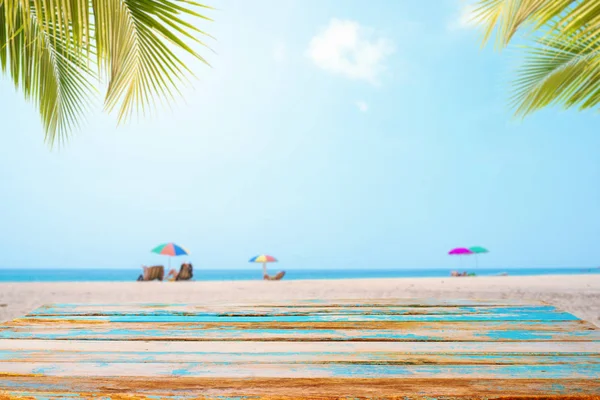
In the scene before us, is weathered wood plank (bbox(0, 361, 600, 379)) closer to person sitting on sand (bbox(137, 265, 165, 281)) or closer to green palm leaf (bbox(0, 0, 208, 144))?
green palm leaf (bbox(0, 0, 208, 144))

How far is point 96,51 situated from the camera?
117 inches

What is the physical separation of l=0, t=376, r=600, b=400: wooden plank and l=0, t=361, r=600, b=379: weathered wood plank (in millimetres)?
35

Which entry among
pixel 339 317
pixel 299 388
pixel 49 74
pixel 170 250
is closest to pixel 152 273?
pixel 170 250

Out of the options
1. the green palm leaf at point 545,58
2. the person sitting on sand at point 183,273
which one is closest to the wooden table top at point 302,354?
the green palm leaf at point 545,58

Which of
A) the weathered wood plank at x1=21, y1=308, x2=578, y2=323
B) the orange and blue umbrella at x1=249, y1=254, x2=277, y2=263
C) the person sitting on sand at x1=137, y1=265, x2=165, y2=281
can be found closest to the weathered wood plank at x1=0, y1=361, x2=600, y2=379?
the weathered wood plank at x1=21, y1=308, x2=578, y2=323

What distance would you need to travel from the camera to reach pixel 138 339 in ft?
5.41

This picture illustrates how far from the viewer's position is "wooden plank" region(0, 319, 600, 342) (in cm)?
165

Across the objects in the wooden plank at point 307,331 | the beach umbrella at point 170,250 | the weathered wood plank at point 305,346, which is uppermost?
the beach umbrella at point 170,250

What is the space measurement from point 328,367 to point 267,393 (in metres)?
0.26

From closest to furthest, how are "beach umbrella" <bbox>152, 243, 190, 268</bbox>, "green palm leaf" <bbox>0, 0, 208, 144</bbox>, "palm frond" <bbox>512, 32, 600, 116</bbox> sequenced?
"green palm leaf" <bbox>0, 0, 208, 144</bbox> < "palm frond" <bbox>512, 32, 600, 116</bbox> < "beach umbrella" <bbox>152, 243, 190, 268</bbox>

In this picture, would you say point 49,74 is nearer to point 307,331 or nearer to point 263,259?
point 307,331

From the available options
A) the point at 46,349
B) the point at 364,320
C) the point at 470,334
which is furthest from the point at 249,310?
the point at 470,334

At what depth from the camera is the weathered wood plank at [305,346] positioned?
1.48m

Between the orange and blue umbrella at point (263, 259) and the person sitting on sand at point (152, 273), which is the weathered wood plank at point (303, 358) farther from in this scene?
the orange and blue umbrella at point (263, 259)
